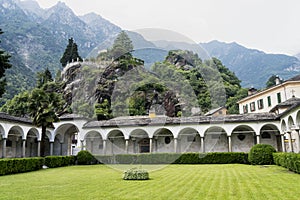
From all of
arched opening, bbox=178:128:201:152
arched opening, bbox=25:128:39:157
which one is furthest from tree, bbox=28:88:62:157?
arched opening, bbox=178:128:201:152

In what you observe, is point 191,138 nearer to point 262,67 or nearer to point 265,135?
point 265,135

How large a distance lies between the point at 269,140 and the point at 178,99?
24.6 metres

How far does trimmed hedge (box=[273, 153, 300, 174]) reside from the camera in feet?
50.3

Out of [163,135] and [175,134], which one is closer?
[175,134]

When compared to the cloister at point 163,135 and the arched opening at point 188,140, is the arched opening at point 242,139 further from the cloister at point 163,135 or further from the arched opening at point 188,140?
the arched opening at point 188,140

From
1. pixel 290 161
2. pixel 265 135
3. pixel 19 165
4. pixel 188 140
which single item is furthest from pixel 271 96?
pixel 19 165

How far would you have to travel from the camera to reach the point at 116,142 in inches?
1410

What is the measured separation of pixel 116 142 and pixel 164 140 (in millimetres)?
6382

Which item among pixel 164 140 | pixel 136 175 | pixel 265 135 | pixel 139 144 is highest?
pixel 265 135

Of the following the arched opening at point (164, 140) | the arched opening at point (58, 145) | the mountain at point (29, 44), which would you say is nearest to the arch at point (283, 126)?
the arched opening at point (164, 140)

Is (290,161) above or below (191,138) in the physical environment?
below

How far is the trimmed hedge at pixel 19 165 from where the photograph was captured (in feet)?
63.3

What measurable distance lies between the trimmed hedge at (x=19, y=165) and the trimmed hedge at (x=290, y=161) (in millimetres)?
18042

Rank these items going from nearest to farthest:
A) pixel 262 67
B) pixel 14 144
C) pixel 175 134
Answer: pixel 175 134 < pixel 14 144 < pixel 262 67
